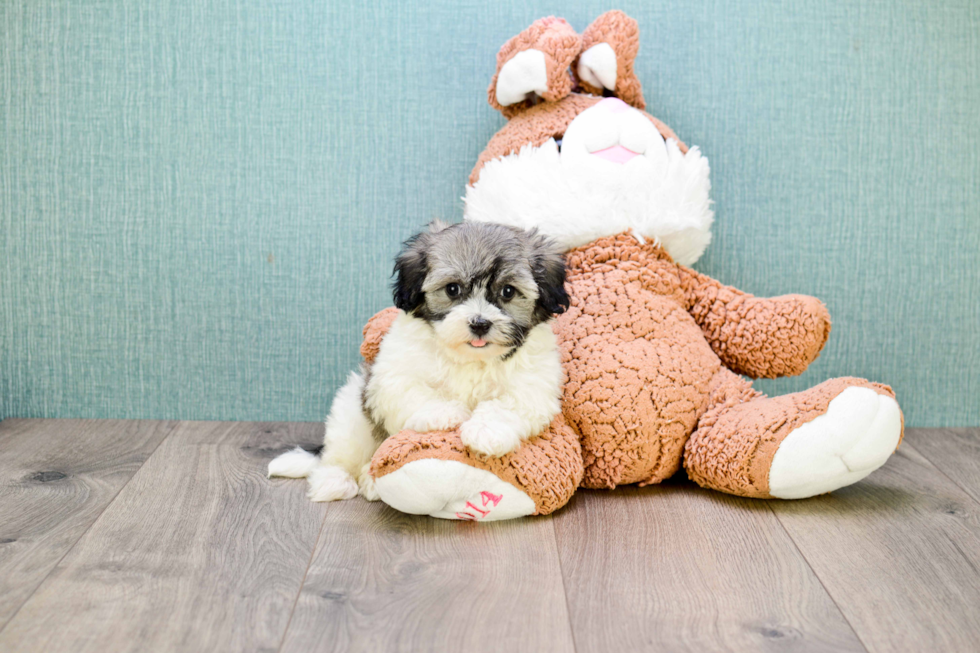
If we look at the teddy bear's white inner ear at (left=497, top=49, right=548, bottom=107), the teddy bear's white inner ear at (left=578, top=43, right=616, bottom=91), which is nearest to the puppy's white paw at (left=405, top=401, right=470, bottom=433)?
the teddy bear's white inner ear at (left=497, top=49, right=548, bottom=107)

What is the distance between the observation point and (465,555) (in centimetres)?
149

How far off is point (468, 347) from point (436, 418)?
6.6 inches

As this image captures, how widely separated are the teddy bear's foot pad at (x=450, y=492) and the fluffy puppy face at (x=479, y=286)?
0.76 ft

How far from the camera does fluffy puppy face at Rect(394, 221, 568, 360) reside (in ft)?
5.00

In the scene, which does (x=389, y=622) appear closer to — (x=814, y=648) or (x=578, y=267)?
(x=814, y=648)

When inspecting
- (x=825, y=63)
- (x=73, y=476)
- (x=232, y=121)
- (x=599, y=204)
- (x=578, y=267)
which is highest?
(x=825, y=63)

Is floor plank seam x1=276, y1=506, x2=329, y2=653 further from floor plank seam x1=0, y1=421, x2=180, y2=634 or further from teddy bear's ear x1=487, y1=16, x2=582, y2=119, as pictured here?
teddy bear's ear x1=487, y1=16, x2=582, y2=119

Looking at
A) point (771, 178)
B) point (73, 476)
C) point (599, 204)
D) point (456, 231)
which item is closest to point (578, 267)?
point (599, 204)

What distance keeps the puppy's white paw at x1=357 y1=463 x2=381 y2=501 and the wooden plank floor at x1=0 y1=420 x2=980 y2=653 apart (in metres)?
0.03

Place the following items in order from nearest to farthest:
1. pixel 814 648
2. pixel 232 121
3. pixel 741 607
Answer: pixel 814 648 < pixel 741 607 < pixel 232 121

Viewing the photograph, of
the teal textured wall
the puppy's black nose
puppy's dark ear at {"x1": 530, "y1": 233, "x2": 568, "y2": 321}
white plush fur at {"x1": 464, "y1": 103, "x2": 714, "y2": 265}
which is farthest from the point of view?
the teal textured wall

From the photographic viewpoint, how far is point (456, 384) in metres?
1.67

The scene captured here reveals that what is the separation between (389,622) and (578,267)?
3.13ft

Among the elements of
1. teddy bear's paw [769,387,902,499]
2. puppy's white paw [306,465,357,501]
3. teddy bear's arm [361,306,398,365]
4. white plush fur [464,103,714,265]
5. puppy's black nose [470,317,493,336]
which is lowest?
puppy's white paw [306,465,357,501]
